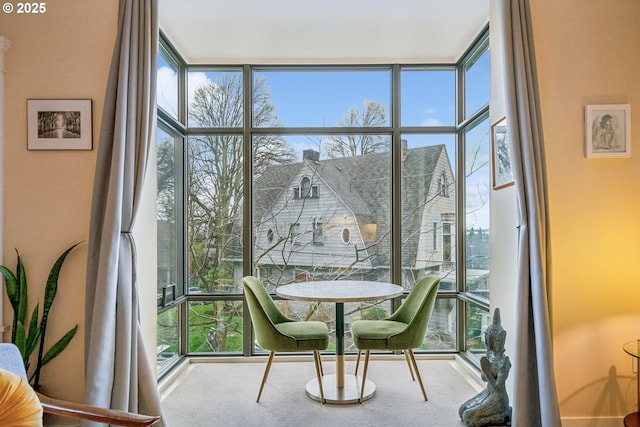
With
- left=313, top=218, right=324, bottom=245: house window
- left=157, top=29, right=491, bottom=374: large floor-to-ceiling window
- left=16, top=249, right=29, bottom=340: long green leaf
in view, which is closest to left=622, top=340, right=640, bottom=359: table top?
left=157, top=29, right=491, bottom=374: large floor-to-ceiling window

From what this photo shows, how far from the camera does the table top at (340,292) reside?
8.90 ft

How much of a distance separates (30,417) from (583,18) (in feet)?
11.3

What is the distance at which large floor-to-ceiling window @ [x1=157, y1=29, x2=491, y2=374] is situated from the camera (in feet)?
12.4

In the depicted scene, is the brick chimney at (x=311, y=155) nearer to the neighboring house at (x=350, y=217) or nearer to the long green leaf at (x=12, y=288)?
the neighboring house at (x=350, y=217)

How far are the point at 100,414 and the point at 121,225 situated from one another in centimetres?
106

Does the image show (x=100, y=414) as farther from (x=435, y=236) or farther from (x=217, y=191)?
(x=435, y=236)

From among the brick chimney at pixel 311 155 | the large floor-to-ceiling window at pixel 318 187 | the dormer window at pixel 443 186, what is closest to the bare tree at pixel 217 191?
the large floor-to-ceiling window at pixel 318 187

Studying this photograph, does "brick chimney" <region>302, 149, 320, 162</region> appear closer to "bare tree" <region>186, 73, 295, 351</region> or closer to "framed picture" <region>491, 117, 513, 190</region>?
"bare tree" <region>186, 73, 295, 351</region>

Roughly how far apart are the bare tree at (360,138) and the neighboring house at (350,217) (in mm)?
71

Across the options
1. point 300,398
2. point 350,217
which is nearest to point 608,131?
point 350,217

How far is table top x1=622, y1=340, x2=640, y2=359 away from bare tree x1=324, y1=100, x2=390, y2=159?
7.84ft

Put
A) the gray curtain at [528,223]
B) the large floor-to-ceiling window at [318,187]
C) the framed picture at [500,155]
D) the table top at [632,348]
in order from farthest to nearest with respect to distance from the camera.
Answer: the large floor-to-ceiling window at [318,187] < the framed picture at [500,155] < the gray curtain at [528,223] < the table top at [632,348]

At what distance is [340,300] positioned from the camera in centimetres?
268

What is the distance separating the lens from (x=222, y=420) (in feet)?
8.51
